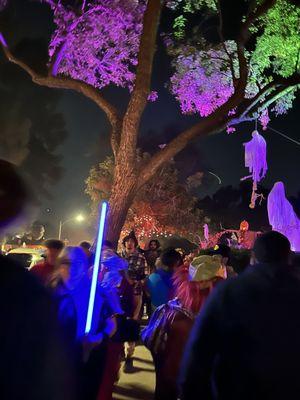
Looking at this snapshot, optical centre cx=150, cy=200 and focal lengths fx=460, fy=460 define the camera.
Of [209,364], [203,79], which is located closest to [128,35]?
[203,79]

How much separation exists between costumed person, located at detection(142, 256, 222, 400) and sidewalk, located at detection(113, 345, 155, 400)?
7.10 feet

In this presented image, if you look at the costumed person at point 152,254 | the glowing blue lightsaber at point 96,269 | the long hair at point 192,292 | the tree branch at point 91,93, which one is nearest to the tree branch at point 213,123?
the tree branch at point 91,93

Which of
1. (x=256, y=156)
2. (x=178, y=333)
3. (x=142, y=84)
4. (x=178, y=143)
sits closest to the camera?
(x=178, y=333)

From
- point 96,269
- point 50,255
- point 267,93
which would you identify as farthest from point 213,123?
point 96,269

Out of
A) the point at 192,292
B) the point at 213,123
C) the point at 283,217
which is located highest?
the point at 213,123

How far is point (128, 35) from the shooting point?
12.7 meters

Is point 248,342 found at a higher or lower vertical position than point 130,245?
lower

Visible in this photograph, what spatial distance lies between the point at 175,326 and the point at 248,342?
1.54m

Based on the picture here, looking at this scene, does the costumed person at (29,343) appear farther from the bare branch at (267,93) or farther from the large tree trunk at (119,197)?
the bare branch at (267,93)

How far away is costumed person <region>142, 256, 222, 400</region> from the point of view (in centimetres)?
374

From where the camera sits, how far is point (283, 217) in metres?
15.0

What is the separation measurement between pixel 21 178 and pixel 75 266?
8.50 feet

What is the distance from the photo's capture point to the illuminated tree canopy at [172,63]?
10.3 metres

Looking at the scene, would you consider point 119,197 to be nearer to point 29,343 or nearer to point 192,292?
point 192,292
